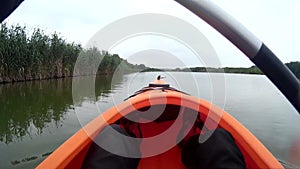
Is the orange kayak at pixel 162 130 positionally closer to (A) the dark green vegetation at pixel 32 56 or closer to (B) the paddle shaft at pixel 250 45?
(B) the paddle shaft at pixel 250 45

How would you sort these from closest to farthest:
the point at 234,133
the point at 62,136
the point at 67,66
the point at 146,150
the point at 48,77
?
1. the point at 234,133
2. the point at 146,150
3. the point at 62,136
4. the point at 48,77
5. the point at 67,66

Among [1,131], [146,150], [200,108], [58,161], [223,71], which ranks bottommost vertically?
[1,131]

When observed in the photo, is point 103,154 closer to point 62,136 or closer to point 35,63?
point 62,136

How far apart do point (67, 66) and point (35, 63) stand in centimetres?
343

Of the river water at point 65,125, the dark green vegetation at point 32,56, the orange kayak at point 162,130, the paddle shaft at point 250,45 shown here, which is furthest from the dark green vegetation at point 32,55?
the paddle shaft at point 250,45

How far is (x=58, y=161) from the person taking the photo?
3.19 ft

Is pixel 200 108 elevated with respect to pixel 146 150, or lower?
elevated

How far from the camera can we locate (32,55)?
11734mm

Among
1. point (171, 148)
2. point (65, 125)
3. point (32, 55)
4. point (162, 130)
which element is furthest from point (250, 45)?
point (32, 55)

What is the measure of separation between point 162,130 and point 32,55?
1148 cm

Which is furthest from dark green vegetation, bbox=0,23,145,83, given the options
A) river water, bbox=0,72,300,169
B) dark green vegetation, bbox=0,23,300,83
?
river water, bbox=0,72,300,169

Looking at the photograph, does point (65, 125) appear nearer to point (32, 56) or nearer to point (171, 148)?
point (171, 148)

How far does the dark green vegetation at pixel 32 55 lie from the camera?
10.6 m

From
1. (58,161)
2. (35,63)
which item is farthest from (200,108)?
(35,63)
